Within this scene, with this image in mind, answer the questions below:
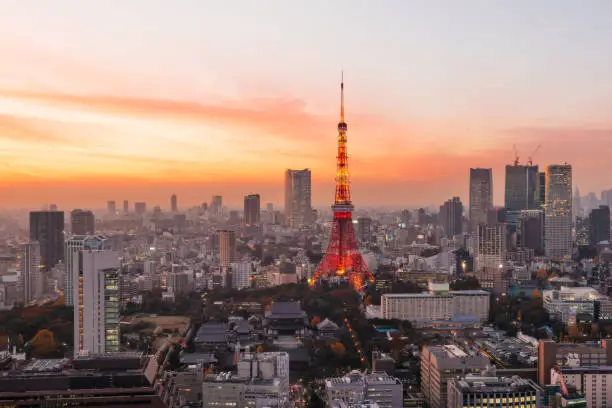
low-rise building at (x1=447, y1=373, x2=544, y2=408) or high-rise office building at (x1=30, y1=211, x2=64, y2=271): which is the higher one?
high-rise office building at (x1=30, y1=211, x2=64, y2=271)

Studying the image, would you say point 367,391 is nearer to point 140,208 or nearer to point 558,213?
point 558,213

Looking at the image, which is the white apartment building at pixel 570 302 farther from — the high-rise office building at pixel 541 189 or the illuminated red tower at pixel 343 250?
the high-rise office building at pixel 541 189

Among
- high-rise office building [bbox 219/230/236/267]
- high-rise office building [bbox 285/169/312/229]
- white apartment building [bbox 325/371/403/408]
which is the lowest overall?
white apartment building [bbox 325/371/403/408]

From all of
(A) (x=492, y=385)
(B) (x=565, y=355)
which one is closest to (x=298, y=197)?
(B) (x=565, y=355)

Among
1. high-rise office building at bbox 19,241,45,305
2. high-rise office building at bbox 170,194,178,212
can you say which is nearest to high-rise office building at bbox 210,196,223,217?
high-rise office building at bbox 170,194,178,212

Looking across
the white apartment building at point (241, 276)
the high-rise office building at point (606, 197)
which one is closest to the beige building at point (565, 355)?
the white apartment building at point (241, 276)

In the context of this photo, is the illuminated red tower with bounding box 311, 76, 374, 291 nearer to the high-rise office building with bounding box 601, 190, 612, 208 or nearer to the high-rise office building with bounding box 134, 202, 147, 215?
the high-rise office building with bounding box 134, 202, 147, 215

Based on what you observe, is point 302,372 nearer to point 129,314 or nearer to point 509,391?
point 509,391
